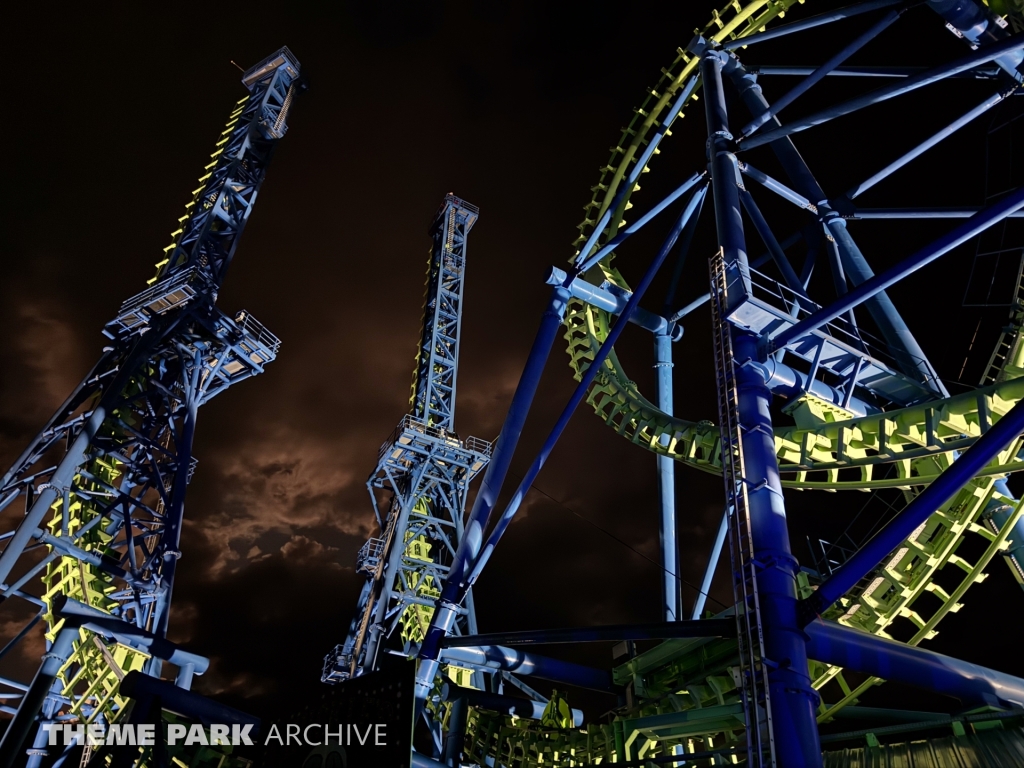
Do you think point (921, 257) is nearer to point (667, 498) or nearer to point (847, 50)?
point (847, 50)

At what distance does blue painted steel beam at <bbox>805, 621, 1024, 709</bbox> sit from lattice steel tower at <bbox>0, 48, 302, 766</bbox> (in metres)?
9.83

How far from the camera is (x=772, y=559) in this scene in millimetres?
6867

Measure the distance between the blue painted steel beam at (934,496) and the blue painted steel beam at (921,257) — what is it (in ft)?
6.10

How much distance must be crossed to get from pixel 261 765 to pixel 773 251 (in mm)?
9250

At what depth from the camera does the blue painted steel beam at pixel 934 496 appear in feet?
20.4

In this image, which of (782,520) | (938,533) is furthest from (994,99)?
(782,520)

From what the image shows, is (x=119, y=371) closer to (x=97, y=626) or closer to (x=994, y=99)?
(x=97, y=626)

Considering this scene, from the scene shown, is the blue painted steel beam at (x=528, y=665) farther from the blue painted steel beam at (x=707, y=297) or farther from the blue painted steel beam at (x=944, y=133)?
the blue painted steel beam at (x=944, y=133)

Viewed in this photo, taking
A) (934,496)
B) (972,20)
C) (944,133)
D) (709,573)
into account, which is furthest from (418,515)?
(934,496)

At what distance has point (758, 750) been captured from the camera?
20.0ft

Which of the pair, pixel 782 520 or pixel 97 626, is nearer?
pixel 782 520

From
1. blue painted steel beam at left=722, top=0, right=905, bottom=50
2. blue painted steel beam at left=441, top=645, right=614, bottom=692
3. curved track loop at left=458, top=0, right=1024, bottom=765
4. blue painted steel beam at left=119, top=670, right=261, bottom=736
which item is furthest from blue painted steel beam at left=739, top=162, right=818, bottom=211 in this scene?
blue painted steel beam at left=119, top=670, right=261, bottom=736

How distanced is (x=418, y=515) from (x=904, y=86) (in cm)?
1722

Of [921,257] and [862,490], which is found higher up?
[921,257]
